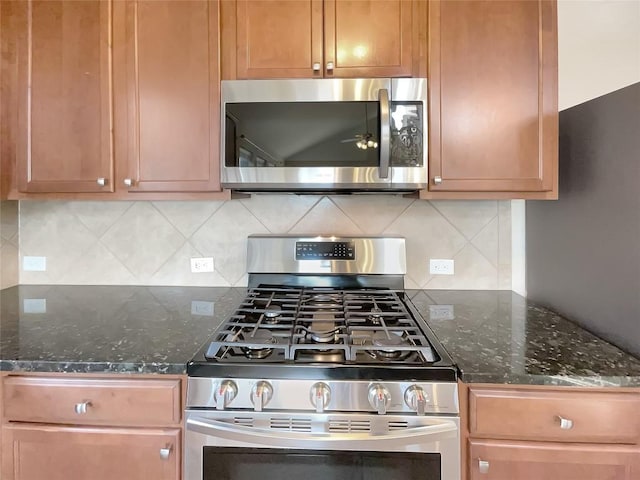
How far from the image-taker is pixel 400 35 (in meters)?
1.45

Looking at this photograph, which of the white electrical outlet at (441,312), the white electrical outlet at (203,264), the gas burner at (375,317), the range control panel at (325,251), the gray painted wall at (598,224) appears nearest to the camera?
the gray painted wall at (598,224)

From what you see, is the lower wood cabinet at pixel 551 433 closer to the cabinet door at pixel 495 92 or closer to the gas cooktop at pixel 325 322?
the gas cooktop at pixel 325 322

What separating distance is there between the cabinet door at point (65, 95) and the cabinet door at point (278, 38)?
530mm

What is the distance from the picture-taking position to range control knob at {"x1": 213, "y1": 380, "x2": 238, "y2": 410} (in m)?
1.01

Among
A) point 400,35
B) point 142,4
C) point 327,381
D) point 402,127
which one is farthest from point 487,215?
point 142,4

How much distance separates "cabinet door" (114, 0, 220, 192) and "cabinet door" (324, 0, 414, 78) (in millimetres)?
450

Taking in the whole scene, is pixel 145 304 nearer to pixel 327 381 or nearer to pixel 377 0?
pixel 327 381

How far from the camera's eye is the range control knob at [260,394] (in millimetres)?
998

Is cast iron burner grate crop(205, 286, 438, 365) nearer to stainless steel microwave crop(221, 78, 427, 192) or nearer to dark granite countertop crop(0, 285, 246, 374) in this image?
dark granite countertop crop(0, 285, 246, 374)

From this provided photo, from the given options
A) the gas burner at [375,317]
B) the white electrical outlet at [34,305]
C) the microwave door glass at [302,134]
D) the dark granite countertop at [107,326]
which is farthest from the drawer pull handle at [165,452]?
the microwave door glass at [302,134]

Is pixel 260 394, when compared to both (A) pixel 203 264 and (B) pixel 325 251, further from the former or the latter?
(A) pixel 203 264

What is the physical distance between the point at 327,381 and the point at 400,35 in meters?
1.23

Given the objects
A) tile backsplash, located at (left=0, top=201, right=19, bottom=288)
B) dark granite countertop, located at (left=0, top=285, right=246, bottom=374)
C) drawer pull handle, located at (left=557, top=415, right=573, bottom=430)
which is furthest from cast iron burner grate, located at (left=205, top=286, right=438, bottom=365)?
tile backsplash, located at (left=0, top=201, right=19, bottom=288)

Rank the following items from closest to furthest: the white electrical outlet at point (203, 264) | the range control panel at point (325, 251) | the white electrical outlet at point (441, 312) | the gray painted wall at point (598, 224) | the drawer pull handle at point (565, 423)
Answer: the drawer pull handle at point (565, 423), the gray painted wall at point (598, 224), the white electrical outlet at point (441, 312), the range control panel at point (325, 251), the white electrical outlet at point (203, 264)
